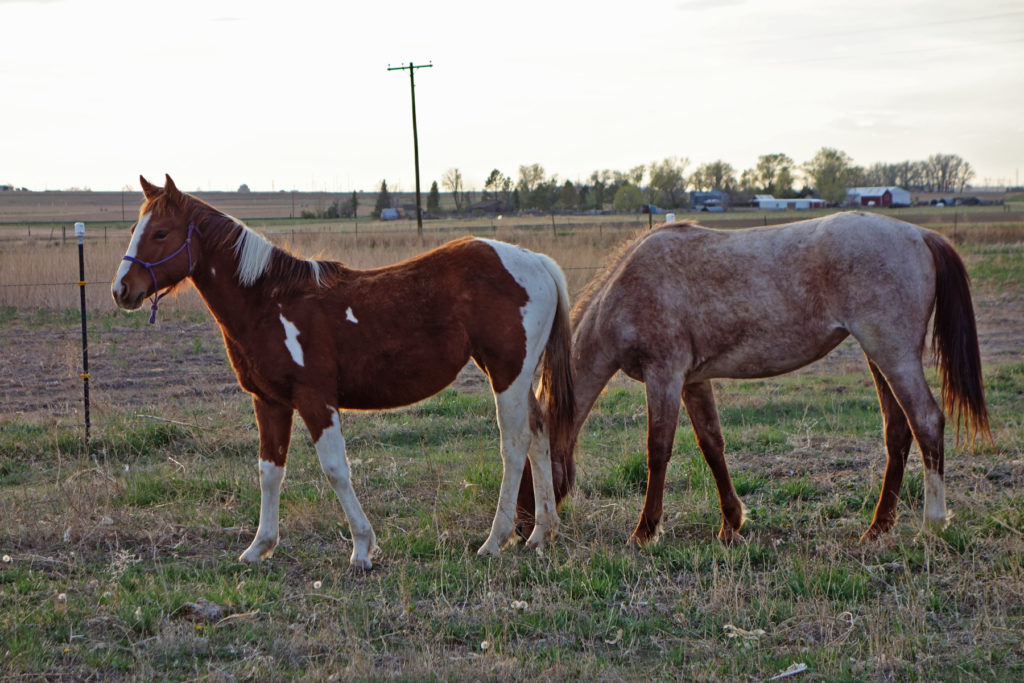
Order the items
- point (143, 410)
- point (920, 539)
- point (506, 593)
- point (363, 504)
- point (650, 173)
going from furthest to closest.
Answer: point (650, 173)
point (143, 410)
point (363, 504)
point (920, 539)
point (506, 593)

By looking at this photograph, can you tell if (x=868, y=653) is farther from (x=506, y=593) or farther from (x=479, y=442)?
(x=479, y=442)

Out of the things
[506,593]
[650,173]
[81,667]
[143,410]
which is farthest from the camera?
[650,173]

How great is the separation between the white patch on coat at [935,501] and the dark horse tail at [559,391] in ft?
6.79

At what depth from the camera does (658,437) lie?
5074 mm

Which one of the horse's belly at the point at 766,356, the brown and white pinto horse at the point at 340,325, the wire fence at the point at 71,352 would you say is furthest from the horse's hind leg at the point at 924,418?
the wire fence at the point at 71,352

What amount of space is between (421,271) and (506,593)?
187 cm

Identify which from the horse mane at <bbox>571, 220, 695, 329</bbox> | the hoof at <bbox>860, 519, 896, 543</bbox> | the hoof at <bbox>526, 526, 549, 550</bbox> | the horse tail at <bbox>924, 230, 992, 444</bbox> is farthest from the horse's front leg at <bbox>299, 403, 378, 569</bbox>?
the horse tail at <bbox>924, 230, 992, 444</bbox>

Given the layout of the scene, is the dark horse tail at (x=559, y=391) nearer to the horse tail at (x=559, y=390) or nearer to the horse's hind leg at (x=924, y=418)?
the horse tail at (x=559, y=390)

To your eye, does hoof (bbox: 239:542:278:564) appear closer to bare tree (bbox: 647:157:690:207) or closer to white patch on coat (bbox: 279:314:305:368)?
white patch on coat (bbox: 279:314:305:368)

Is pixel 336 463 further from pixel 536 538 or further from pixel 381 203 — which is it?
pixel 381 203

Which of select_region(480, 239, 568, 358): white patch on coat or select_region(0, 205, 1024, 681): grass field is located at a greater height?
select_region(480, 239, 568, 358): white patch on coat

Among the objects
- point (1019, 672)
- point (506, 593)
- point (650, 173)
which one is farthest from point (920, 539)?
point (650, 173)

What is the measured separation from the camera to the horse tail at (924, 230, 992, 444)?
504 cm

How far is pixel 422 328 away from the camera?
4.86 metres
